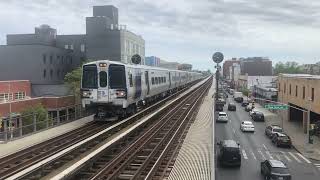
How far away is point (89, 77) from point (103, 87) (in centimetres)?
101

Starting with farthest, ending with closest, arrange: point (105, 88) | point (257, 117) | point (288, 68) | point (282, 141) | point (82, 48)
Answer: point (288, 68) < point (82, 48) < point (257, 117) < point (282, 141) < point (105, 88)

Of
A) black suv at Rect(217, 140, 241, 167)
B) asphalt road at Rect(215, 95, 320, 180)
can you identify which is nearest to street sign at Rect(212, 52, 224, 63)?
asphalt road at Rect(215, 95, 320, 180)

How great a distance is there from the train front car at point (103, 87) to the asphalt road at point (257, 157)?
644 cm

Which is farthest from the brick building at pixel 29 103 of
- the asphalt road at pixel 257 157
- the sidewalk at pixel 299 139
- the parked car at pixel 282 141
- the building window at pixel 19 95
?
the sidewalk at pixel 299 139

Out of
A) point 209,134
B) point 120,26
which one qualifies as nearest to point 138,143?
point 209,134

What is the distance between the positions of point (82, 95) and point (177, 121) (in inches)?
245

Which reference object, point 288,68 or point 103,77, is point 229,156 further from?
point 288,68

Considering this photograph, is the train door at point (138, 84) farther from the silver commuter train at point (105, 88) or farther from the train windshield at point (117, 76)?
the train windshield at point (117, 76)

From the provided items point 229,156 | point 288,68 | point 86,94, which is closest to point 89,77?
point 86,94

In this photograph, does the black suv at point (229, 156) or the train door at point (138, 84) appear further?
the black suv at point (229, 156)

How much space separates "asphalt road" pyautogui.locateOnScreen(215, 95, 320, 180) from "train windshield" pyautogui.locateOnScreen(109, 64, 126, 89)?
672cm

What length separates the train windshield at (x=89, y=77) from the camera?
26469 millimetres

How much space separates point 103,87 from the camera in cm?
2636

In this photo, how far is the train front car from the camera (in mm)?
26297
